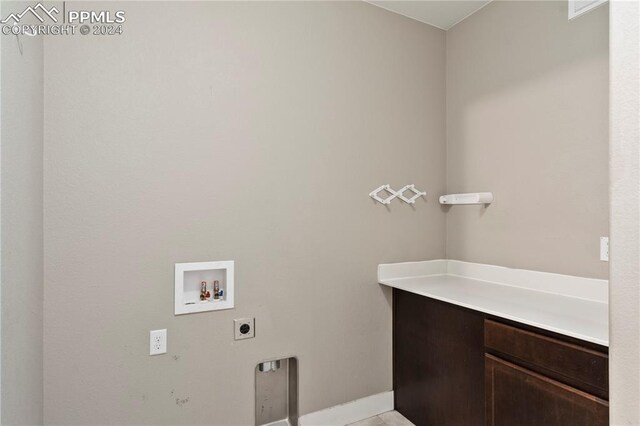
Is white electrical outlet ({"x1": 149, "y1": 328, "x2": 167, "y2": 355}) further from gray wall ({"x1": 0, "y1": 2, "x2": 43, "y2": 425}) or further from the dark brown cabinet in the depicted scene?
the dark brown cabinet

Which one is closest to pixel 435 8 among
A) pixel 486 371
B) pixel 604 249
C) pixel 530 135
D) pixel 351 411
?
pixel 530 135

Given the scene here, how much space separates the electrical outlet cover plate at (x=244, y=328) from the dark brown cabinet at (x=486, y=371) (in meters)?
0.92

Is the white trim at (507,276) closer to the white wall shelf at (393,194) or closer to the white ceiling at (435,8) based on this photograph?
the white wall shelf at (393,194)

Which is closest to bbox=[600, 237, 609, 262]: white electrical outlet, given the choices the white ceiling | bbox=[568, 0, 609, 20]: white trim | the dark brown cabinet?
the dark brown cabinet

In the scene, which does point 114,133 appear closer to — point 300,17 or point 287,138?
point 287,138

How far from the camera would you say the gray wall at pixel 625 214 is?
0.55m

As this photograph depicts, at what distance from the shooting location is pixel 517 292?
1.85m

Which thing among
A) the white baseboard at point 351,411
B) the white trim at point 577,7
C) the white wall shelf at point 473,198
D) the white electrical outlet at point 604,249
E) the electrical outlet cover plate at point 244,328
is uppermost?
the white trim at point 577,7

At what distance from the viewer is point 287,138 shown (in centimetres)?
192

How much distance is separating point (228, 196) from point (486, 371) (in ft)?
4.78

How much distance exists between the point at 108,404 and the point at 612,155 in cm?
195

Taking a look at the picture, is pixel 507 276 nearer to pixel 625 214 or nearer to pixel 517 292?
pixel 517 292

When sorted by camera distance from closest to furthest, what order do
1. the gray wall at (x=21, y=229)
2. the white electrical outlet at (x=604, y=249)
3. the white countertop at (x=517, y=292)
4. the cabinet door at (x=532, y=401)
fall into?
1. the gray wall at (x=21, y=229)
2. the cabinet door at (x=532, y=401)
3. the white countertop at (x=517, y=292)
4. the white electrical outlet at (x=604, y=249)

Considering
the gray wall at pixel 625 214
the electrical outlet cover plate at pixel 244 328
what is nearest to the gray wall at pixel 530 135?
the gray wall at pixel 625 214
